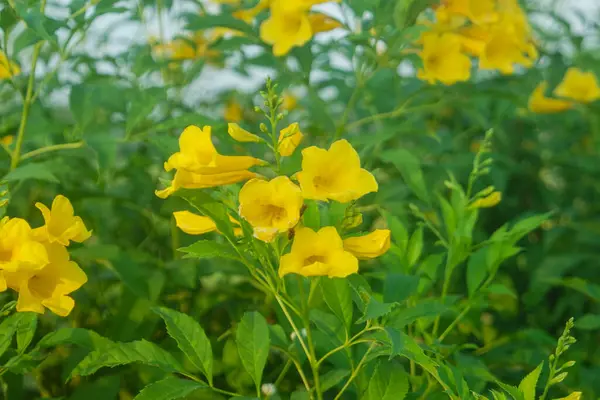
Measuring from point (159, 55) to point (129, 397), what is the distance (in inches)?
48.1

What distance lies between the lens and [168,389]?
1121 millimetres

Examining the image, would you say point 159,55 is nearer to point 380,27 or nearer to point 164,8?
point 164,8

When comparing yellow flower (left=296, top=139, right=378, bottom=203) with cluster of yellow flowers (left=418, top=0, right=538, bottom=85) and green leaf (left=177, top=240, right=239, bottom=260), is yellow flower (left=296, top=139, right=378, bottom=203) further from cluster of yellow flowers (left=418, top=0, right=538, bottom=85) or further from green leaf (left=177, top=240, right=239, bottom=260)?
cluster of yellow flowers (left=418, top=0, right=538, bottom=85)

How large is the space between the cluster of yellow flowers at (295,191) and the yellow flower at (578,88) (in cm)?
174

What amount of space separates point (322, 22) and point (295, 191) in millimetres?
864

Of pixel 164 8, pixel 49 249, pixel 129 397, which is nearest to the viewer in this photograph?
pixel 49 249

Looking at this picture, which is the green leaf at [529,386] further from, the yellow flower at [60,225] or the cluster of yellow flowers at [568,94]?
the cluster of yellow flowers at [568,94]

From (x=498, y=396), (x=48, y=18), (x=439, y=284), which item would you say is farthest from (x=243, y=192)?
(x=439, y=284)

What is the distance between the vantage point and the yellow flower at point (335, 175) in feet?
3.35

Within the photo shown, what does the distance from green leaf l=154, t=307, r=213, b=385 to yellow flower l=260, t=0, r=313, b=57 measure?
0.78 m

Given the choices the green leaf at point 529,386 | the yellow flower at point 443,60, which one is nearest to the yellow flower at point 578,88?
the yellow flower at point 443,60

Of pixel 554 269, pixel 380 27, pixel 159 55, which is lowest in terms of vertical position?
pixel 554 269

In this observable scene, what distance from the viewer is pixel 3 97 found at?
2.19 m

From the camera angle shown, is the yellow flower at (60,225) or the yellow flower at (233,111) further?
the yellow flower at (233,111)
